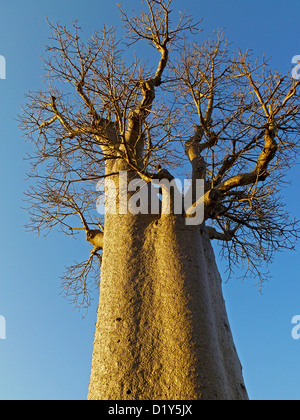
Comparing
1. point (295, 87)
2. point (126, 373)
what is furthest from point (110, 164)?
point (126, 373)

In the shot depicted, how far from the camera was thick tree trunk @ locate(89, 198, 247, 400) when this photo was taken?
2.44 m

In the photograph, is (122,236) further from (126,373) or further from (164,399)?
(164,399)

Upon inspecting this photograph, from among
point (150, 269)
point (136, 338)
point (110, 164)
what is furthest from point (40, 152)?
point (136, 338)

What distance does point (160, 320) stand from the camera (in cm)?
270

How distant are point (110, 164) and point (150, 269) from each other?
134 cm

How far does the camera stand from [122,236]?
3242 mm

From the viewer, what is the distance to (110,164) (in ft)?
12.7

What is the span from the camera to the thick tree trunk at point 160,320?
96.0 inches

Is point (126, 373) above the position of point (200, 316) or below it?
below
